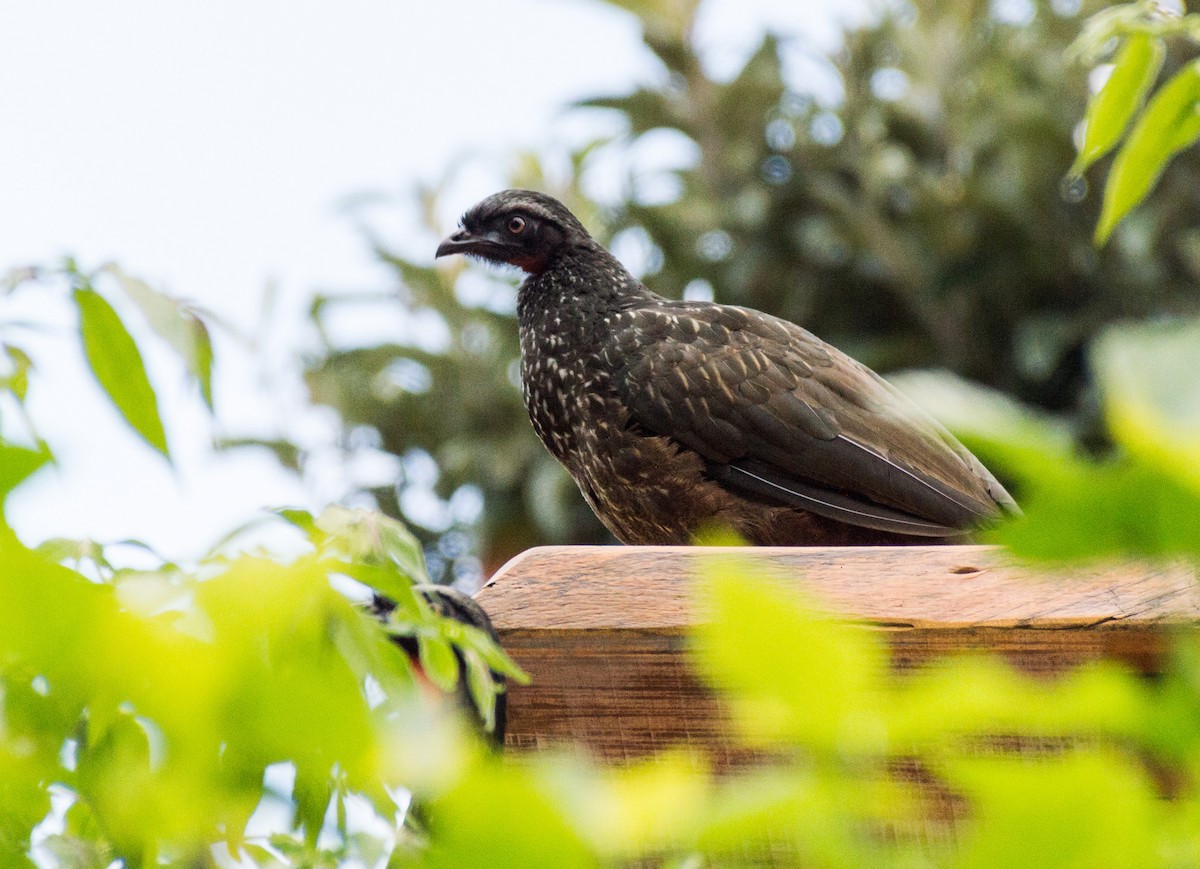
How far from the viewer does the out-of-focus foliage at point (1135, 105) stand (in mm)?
838

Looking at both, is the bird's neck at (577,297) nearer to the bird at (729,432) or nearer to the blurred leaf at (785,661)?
the bird at (729,432)

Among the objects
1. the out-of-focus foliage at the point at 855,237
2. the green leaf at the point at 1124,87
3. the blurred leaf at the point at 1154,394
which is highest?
the green leaf at the point at 1124,87

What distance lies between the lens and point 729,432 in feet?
7.63

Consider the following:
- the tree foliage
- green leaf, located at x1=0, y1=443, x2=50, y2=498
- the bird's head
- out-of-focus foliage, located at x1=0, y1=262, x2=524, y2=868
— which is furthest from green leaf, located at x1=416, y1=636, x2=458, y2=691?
the bird's head

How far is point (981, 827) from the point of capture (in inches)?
13.2

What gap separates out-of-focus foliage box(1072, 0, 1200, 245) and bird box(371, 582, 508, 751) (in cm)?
51

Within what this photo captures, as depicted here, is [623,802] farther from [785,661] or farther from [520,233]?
[520,233]

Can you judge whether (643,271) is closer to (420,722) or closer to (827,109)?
(827,109)

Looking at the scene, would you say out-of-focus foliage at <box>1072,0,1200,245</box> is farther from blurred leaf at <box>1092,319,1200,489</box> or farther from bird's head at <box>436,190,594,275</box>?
bird's head at <box>436,190,594,275</box>

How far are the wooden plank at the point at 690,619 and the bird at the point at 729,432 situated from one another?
0.95 meters

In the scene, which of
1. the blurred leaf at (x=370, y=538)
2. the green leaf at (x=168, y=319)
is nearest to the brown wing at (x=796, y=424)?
the blurred leaf at (x=370, y=538)

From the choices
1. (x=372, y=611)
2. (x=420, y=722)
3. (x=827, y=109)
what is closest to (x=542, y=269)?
(x=372, y=611)

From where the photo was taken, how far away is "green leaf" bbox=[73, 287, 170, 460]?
63 cm

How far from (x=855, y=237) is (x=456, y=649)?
514 centimetres
